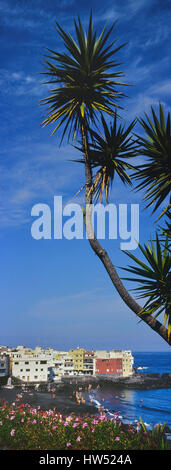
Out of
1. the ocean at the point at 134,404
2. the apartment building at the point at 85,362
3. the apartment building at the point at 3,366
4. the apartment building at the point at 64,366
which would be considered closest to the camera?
the ocean at the point at 134,404

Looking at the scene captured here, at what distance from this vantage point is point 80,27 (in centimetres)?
1088

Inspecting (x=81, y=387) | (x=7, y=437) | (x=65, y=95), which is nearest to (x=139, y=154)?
(x=65, y=95)

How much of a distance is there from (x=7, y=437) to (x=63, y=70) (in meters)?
11.9

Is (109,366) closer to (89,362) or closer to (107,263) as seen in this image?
(89,362)

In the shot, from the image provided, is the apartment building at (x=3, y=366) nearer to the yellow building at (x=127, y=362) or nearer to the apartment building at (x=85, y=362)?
the apartment building at (x=85, y=362)

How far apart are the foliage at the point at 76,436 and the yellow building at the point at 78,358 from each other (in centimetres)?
8749

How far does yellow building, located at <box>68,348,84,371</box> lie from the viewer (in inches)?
3912

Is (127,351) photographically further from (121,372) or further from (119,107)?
(119,107)

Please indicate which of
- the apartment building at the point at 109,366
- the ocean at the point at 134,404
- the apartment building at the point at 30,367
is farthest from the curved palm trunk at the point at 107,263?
the apartment building at the point at 109,366

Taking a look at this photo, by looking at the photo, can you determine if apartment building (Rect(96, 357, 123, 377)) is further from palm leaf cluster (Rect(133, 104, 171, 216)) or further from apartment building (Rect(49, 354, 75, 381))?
palm leaf cluster (Rect(133, 104, 171, 216))

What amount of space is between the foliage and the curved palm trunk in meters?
4.21

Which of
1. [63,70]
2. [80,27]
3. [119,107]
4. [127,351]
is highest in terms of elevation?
[80,27]

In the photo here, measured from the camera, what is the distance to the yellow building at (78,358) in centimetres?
9937

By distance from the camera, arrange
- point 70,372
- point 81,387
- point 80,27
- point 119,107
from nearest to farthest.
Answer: point 80,27 → point 119,107 → point 81,387 → point 70,372
